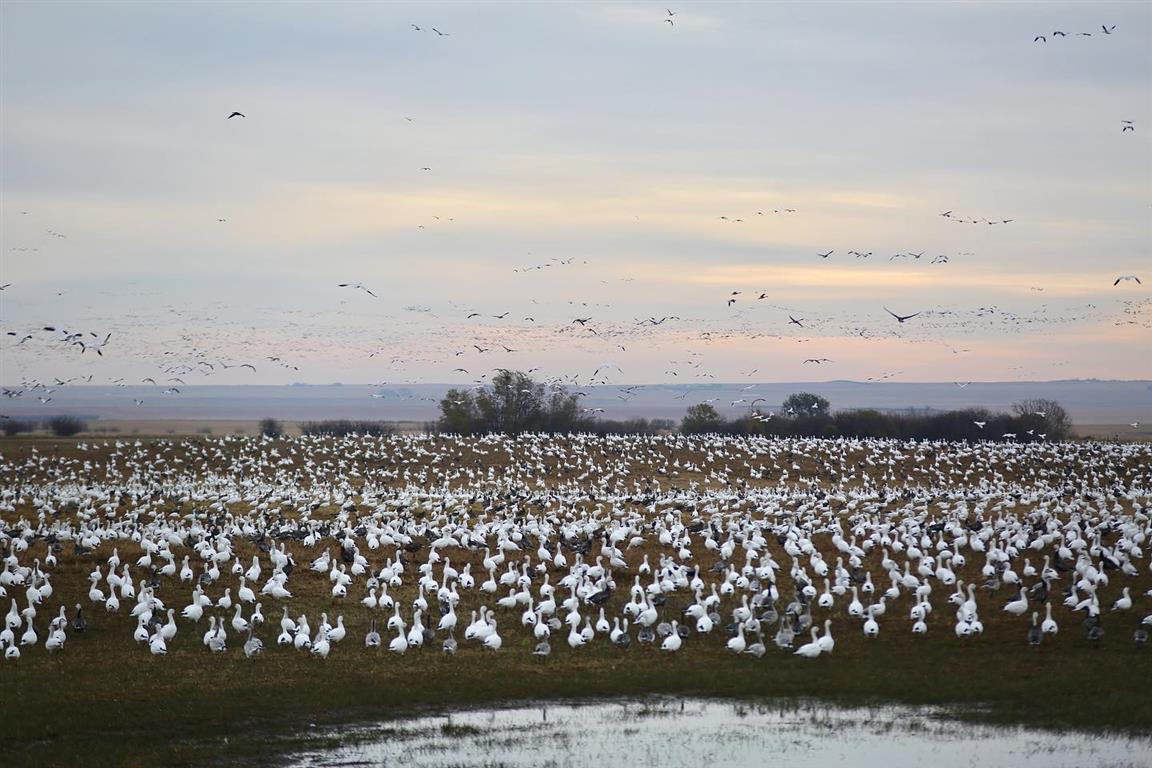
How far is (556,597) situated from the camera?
2914cm

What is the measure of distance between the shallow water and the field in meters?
0.74

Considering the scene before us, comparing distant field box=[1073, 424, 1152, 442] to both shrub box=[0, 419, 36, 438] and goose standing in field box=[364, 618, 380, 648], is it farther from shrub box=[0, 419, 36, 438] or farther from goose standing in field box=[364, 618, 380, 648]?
goose standing in field box=[364, 618, 380, 648]

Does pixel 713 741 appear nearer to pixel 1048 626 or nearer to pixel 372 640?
pixel 372 640

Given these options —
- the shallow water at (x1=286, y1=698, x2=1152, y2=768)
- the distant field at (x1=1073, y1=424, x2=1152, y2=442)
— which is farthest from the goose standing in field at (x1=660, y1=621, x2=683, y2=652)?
the distant field at (x1=1073, y1=424, x2=1152, y2=442)

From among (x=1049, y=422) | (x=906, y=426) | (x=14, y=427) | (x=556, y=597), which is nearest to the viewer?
(x=556, y=597)

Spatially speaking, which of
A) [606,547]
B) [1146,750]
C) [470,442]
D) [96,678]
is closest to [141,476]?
[470,442]

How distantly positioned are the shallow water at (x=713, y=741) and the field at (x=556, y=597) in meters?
0.74

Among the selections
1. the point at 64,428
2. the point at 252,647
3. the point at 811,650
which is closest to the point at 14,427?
the point at 64,428

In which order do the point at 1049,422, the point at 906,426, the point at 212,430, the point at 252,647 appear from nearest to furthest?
the point at 252,647, the point at 906,426, the point at 1049,422, the point at 212,430

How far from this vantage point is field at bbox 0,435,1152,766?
65.1 ft

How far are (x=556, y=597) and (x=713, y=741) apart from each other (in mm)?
10729

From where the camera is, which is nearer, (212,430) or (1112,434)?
(1112,434)

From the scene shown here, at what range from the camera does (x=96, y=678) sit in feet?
70.5

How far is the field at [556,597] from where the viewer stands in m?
19.8
